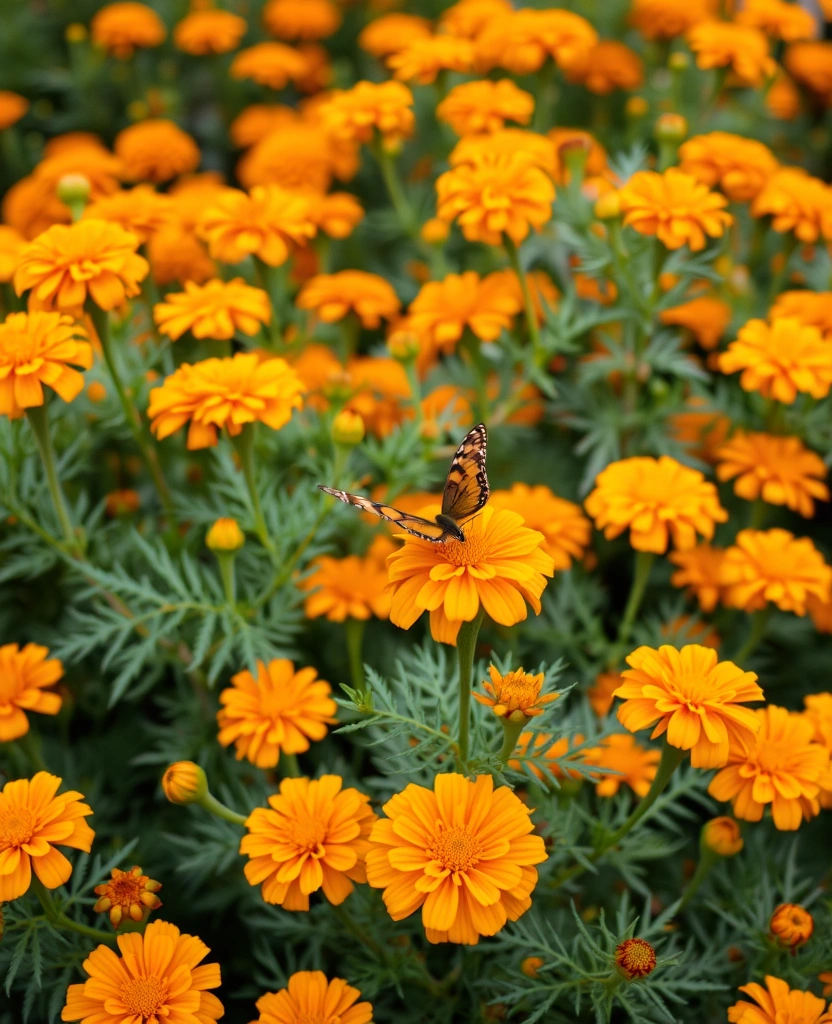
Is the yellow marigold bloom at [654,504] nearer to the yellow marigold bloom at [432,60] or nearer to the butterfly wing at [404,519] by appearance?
the butterfly wing at [404,519]

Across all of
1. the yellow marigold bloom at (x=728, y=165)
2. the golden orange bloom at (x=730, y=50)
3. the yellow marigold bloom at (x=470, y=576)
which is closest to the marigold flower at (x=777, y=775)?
the yellow marigold bloom at (x=470, y=576)

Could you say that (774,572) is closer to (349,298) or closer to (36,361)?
(349,298)

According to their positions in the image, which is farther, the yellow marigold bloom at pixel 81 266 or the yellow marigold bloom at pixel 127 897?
the yellow marigold bloom at pixel 81 266

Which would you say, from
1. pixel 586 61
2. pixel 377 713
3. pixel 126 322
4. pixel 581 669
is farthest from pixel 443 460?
pixel 586 61

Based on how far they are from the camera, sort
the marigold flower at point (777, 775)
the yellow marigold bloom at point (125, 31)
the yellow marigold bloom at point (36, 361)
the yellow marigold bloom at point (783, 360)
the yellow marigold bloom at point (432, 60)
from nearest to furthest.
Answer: the marigold flower at point (777, 775) < the yellow marigold bloom at point (36, 361) < the yellow marigold bloom at point (783, 360) < the yellow marigold bloom at point (432, 60) < the yellow marigold bloom at point (125, 31)

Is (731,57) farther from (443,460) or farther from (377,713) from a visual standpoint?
(377,713)

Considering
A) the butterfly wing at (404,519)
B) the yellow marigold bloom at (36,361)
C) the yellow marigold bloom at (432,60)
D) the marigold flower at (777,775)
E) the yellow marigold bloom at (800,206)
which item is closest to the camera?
the butterfly wing at (404,519)

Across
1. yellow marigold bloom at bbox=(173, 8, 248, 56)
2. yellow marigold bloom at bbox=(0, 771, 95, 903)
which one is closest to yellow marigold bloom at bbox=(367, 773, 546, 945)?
yellow marigold bloom at bbox=(0, 771, 95, 903)

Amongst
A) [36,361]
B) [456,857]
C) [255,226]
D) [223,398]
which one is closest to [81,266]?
[36,361]
